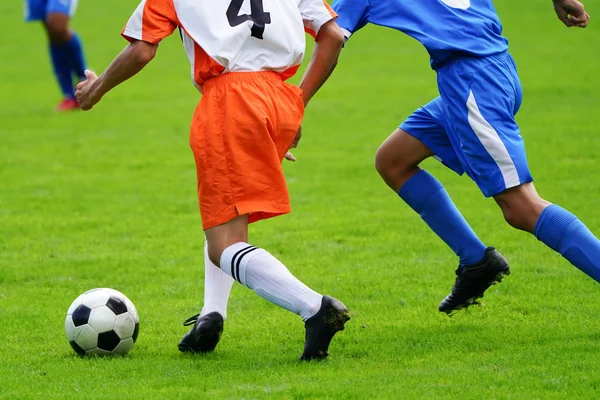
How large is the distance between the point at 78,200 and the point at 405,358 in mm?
5501

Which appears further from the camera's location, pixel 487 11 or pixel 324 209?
pixel 324 209

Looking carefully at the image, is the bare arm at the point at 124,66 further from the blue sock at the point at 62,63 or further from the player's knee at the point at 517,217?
the blue sock at the point at 62,63

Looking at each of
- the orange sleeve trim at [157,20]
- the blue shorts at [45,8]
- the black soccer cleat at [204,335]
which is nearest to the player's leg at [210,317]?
the black soccer cleat at [204,335]

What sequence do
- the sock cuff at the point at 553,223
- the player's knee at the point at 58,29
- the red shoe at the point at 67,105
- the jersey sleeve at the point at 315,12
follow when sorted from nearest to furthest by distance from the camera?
the sock cuff at the point at 553,223 < the jersey sleeve at the point at 315,12 < the player's knee at the point at 58,29 < the red shoe at the point at 67,105

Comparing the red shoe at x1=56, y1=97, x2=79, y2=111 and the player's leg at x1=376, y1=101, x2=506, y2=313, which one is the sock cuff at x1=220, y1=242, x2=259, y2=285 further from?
the red shoe at x1=56, y1=97, x2=79, y2=111

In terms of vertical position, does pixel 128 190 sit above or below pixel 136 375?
below

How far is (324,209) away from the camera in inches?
356

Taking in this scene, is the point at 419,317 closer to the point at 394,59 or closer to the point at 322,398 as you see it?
the point at 322,398

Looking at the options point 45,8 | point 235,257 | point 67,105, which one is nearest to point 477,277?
point 235,257

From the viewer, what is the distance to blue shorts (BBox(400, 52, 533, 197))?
16.0ft

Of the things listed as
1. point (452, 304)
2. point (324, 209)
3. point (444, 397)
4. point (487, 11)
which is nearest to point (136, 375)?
point (444, 397)

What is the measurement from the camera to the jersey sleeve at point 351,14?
17.2 feet

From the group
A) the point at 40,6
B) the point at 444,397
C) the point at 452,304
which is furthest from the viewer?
the point at 40,6

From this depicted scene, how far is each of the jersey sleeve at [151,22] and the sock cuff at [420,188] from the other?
1705 mm
